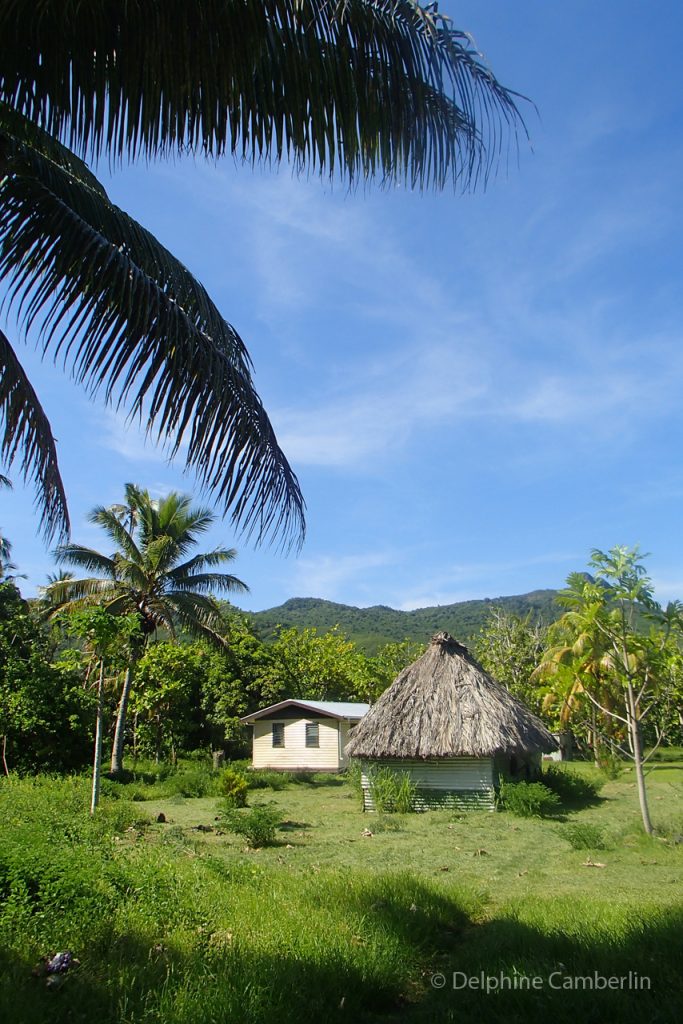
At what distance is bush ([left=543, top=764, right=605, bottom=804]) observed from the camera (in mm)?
18547

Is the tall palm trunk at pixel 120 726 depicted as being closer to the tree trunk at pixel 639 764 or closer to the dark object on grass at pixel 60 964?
the tree trunk at pixel 639 764

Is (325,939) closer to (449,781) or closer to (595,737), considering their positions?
(449,781)

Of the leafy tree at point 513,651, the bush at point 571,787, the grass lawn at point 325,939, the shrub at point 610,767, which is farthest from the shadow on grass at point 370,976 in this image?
the leafy tree at point 513,651

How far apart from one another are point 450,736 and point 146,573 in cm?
1075

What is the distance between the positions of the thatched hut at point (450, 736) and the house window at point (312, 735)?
10955mm

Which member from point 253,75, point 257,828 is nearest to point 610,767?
point 257,828

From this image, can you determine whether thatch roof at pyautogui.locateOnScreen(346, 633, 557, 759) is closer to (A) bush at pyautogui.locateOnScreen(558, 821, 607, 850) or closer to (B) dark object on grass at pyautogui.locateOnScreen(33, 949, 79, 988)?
(A) bush at pyautogui.locateOnScreen(558, 821, 607, 850)

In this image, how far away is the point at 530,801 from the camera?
15656mm

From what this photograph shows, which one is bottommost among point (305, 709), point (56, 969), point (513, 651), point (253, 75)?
point (56, 969)

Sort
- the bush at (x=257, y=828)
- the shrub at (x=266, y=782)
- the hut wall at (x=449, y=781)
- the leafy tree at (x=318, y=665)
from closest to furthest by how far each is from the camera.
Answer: the bush at (x=257, y=828) → the hut wall at (x=449, y=781) → the shrub at (x=266, y=782) → the leafy tree at (x=318, y=665)

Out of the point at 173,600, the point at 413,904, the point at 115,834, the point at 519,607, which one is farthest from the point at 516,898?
the point at 519,607

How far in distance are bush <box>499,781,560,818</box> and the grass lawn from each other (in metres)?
6.00

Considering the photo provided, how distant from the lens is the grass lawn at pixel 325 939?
4.01 m

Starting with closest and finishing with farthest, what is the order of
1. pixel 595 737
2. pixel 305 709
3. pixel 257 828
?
pixel 257 828, pixel 595 737, pixel 305 709
